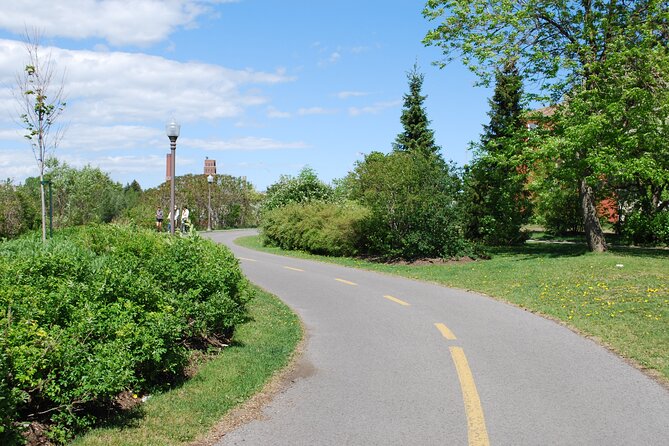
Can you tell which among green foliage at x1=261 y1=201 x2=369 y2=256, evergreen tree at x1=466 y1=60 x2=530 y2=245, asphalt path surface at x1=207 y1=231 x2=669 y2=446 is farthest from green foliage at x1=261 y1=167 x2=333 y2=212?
asphalt path surface at x1=207 y1=231 x2=669 y2=446

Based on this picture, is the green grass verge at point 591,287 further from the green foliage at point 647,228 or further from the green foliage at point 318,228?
the green foliage at point 647,228

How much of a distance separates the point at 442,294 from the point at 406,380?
7234 millimetres

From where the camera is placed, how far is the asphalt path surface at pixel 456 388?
488cm

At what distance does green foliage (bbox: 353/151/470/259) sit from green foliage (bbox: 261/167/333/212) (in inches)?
488

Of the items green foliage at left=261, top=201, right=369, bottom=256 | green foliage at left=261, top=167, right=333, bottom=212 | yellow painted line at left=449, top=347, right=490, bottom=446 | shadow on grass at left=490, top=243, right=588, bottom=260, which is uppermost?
green foliage at left=261, top=167, right=333, bottom=212

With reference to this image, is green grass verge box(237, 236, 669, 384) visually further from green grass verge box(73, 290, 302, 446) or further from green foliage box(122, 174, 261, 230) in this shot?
green foliage box(122, 174, 261, 230)

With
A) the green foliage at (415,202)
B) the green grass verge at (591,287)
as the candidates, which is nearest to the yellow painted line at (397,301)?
the green grass verge at (591,287)

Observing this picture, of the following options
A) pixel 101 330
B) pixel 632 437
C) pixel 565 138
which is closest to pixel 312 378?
pixel 101 330

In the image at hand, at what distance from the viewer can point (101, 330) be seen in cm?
511

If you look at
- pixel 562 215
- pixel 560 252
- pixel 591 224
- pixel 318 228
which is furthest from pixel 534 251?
pixel 562 215

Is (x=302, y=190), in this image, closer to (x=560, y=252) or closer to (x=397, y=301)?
(x=560, y=252)

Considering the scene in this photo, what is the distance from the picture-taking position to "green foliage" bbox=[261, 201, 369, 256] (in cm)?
2416

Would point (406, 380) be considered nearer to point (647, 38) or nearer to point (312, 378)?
point (312, 378)

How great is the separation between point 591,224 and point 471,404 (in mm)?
17457
